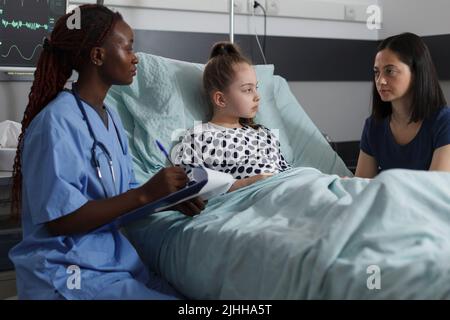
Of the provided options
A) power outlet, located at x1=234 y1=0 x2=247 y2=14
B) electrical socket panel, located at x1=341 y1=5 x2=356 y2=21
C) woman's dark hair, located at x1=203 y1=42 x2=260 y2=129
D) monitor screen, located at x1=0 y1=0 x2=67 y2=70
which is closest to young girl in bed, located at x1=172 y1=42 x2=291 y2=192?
woman's dark hair, located at x1=203 y1=42 x2=260 y2=129

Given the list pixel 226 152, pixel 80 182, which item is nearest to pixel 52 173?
pixel 80 182

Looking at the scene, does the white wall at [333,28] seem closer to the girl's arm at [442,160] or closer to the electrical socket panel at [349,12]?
the electrical socket panel at [349,12]

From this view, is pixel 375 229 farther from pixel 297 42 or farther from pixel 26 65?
pixel 297 42

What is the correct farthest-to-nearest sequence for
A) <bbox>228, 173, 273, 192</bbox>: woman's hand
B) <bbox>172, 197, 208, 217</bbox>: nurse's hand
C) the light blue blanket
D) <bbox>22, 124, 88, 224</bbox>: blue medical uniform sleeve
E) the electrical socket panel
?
1. the electrical socket panel
2. <bbox>228, 173, 273, 192</bbox>: woman's hand
3. <bbox>172, 197, 208, 217</bbox>: nurse's hand
4. <bbox>22, 124, 88, 224</bbox>: blue medical uniform sleeve
5. the light blue blanket

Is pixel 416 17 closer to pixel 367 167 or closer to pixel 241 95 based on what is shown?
pixel 367 167

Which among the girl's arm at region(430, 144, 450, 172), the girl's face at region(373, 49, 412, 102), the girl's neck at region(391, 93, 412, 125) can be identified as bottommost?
the girl's arm at region(430, 144, 450, 172)

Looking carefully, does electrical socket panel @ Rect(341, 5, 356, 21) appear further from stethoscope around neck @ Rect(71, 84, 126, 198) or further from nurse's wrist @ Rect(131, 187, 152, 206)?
nurse's wrist @ Rect(131, 187, 152, 206)

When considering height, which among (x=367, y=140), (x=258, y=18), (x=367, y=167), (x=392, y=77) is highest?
(x=258, y=18)

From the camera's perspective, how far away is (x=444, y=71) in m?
3.09

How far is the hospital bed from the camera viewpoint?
1.03m

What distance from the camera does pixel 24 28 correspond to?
2.29 meters

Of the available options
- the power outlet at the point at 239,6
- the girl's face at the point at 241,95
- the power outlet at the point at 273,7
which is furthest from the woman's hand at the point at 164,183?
the power outlet at the point at 273,7

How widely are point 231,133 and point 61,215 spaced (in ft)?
2.80

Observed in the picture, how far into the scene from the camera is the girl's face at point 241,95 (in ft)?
6.86
